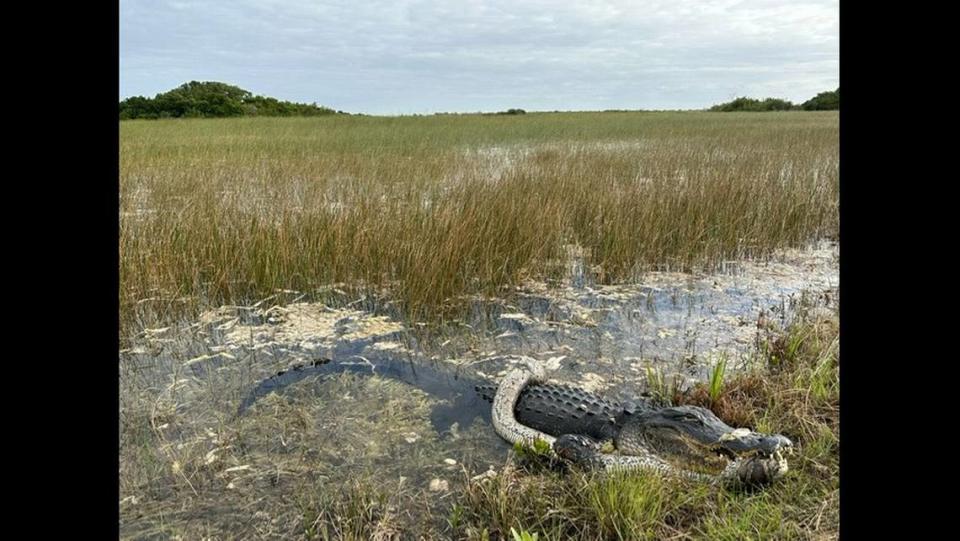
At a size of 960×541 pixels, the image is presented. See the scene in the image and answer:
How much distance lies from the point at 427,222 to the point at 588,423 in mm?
2978

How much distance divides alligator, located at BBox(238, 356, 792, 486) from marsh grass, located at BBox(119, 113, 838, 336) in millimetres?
975

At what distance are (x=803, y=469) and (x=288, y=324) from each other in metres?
3.27

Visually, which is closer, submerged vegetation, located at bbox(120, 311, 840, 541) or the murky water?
submerged vegetation, located at bbox(120, 311, 840, 541)

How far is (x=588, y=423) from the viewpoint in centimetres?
297

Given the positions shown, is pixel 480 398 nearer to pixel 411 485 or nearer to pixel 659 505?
pixel 411 485

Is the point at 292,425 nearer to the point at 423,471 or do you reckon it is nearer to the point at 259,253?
the point at 423,471

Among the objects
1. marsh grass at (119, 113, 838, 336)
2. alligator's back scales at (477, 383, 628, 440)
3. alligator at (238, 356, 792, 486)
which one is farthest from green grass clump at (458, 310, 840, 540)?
marsh grass at (119, 113, 838, 336)

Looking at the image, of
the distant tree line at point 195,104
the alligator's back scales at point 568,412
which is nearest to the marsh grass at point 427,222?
the alligator's back scales at point 568,412

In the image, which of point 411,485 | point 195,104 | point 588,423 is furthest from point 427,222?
point 195,104

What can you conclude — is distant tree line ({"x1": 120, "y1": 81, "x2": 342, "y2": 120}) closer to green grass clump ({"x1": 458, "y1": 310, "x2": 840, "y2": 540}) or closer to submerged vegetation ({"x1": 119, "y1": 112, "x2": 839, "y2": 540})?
submerged vegetation ({"x1": 119, "y1": 112, "x2": 839, "y2": 540})

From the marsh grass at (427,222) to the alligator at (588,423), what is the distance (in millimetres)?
975

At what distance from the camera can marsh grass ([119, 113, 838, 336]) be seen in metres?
4.71

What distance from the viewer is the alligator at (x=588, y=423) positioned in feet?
7.85
